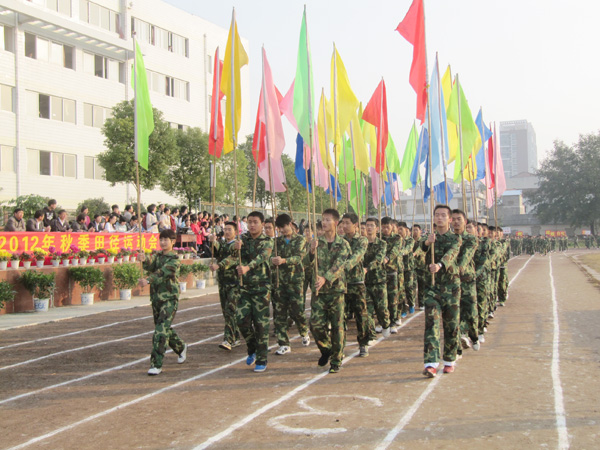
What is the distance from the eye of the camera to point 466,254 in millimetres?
7047

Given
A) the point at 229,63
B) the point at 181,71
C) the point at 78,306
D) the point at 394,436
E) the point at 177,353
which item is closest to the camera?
the point at 394,436

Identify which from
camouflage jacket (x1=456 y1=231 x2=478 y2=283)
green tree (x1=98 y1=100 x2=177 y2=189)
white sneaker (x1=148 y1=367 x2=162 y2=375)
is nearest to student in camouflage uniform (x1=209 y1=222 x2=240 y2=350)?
white sneaker (x1=148 y1=367 x2=162 y2=375)

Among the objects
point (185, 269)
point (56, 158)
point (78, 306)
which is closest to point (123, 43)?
point (56, 158)

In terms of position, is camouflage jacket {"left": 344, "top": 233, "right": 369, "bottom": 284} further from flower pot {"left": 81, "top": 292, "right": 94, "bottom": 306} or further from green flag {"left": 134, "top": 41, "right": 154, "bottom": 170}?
flower pot {"left": 81, "top": 292, "right": 94, "bottom": 306}

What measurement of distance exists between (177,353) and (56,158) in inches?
1041

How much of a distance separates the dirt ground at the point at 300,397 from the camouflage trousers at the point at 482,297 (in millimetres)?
362

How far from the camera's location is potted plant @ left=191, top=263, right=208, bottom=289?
1798 cm

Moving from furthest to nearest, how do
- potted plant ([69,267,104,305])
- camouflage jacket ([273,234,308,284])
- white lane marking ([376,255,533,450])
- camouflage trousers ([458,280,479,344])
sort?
potted plant ([69,267,104,305]), camouflage jacket ([273,234,308,284]), camouflage trousers ([458,280,479,344]), white lane marking ([376,255,533,450])

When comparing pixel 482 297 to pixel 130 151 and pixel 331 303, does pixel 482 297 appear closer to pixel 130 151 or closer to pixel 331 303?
pixel 331 303

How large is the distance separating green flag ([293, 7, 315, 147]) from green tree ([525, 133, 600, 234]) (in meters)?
70.7

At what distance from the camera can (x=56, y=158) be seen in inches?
1222

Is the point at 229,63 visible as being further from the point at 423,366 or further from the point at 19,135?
the point at 19,135

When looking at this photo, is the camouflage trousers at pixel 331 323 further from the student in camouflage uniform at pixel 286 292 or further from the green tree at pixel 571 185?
the green tree at pixel 571 185

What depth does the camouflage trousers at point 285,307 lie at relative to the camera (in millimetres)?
8117
